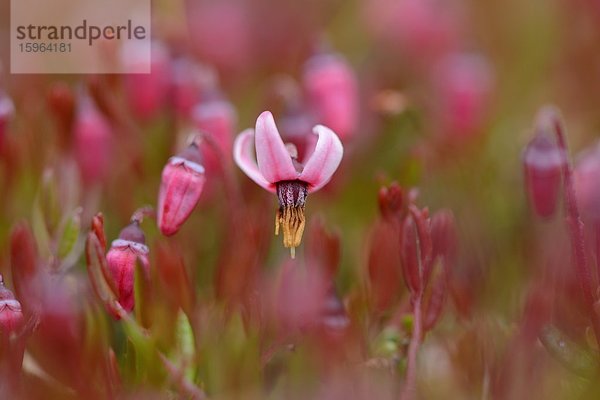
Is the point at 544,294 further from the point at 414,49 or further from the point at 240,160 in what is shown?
the point at 414,49

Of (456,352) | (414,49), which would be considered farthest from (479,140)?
(456,352)

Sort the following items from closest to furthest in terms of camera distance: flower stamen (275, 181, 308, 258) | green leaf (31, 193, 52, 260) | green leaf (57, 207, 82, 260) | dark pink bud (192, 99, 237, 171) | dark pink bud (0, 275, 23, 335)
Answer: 1. dark pink bud (0, 275, 23, 335)
2. flower stamen (275, 181, 308, 258)
3. green leaf (57, 207, 82, 260)
4. green leaf (31, 193, 52, 260)
5. dark pink bud (192, 99, 237, 171)

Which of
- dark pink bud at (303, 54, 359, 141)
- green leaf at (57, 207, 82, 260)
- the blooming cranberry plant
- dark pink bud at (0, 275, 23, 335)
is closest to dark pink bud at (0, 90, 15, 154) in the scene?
the blooming cranberry plant

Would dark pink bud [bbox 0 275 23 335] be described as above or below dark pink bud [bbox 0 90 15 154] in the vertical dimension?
below

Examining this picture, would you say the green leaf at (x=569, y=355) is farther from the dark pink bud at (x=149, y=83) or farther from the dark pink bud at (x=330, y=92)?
the dark pink bud at (x=149, y=83)

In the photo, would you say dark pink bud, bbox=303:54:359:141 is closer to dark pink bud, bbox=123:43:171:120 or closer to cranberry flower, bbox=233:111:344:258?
dark pink bud, bbox=123:43:171:120

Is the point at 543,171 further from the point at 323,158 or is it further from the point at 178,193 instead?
the point at 178,193
